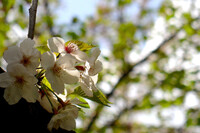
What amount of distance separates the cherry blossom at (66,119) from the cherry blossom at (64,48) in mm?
213

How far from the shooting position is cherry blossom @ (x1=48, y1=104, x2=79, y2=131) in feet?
2.78

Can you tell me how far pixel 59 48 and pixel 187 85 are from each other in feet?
11.5

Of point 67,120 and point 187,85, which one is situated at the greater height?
point 187,85

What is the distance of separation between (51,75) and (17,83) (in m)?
0.13

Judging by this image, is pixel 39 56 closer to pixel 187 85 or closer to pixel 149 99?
pixel 187 85

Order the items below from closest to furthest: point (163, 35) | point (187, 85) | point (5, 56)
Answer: point (5, 56) → point (187, 85) → point (163, 35)

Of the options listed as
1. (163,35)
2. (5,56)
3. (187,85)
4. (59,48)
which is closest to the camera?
(5,56)

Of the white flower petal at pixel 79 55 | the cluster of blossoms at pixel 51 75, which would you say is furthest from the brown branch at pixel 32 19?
the white flower petal at pixel 79 55

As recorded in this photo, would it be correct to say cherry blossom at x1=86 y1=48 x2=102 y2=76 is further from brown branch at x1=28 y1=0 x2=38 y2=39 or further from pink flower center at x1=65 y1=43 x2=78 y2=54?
brown branch at x1=28 y1=0 x2=38 y2=39

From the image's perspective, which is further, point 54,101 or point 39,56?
point 54,101

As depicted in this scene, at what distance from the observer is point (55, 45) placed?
2.83 ft

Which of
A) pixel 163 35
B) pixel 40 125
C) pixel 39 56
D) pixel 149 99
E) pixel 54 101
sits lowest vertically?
pixel 40 125

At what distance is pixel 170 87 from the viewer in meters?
3.94

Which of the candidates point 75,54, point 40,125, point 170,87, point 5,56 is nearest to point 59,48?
point 75,54
